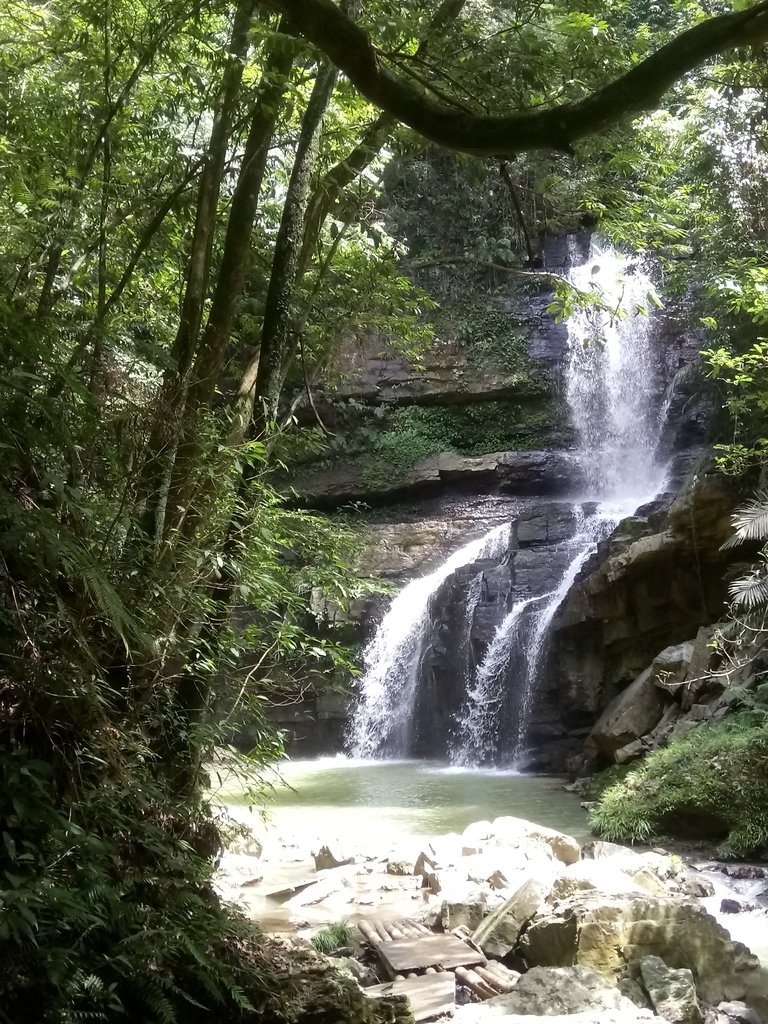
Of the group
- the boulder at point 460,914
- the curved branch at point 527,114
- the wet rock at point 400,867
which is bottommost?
the wet rock at point 400,867

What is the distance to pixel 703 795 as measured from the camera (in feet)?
26.1

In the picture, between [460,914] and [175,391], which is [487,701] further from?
[175,391]

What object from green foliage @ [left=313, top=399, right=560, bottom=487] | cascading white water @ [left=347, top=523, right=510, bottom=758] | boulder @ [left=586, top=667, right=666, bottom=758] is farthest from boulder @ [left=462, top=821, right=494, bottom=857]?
green foliage @ [left=313, top=399, right=560, bottom=487]

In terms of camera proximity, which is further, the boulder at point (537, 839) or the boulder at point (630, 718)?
the boulder at point (630, 718)

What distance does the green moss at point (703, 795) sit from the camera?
759 centimetres

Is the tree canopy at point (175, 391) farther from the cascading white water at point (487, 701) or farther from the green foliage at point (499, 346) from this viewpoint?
the green foliage at point (499, 346)

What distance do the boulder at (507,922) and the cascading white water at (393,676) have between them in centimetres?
1003

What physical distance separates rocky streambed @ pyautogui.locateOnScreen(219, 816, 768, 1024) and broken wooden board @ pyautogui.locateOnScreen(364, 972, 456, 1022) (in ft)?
0.07

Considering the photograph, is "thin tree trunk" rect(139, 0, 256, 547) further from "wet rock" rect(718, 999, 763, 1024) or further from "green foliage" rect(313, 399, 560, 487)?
"green foliage" rect(313, 399, 560, 487)

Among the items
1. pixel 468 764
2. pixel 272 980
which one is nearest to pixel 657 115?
pixel 468 764

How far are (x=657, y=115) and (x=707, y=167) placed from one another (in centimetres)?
100

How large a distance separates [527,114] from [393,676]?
13545 millimetres

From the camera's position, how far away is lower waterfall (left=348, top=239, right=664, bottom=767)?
44.4ft

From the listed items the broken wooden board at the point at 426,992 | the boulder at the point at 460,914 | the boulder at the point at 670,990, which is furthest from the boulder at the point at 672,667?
the broken wooden board at the point at 426,992
